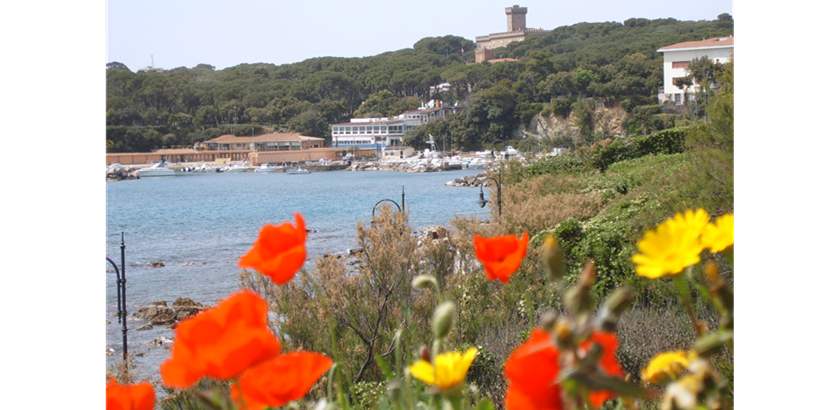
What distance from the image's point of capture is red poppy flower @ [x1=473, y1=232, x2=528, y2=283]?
82 cm

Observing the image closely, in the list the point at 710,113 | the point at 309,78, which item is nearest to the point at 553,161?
the point at 710,113

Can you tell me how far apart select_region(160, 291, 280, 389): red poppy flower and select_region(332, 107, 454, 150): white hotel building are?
70611 millimetres

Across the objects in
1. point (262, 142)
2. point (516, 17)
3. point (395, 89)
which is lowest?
point (262, 142)

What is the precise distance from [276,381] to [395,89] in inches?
3295

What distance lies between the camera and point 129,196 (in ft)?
148

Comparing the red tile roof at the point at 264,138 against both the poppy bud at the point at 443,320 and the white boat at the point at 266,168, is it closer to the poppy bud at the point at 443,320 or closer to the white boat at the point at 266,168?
the white boat at the point at 266,168

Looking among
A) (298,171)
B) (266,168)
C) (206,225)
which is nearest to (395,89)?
(298,171)

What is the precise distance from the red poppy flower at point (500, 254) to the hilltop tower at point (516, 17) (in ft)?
438

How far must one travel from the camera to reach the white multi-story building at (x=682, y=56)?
42.0 m

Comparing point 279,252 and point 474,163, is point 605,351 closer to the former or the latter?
point 279,252

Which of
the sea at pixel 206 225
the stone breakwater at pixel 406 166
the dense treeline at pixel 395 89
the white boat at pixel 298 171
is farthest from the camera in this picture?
the white boat at pixel 298 171

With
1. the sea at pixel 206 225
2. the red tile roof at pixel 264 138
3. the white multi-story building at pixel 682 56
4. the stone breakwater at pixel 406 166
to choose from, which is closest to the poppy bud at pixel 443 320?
the sea at pixel 206 225

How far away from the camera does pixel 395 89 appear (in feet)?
272
